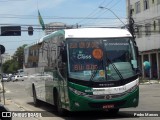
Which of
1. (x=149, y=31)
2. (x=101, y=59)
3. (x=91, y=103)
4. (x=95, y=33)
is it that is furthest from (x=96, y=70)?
(x=149, y=31)

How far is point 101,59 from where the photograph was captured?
14984 mm

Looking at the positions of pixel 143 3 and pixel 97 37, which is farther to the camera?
pixel 143 3

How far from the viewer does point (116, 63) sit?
15.0m

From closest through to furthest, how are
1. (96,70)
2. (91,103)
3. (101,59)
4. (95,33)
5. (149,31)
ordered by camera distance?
(91,103), (96,70), (101,59), (95,33), (149,31)

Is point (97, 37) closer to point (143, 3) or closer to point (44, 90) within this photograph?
point (44, 90)

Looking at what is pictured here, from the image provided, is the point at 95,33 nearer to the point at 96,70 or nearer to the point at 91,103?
the point at 96,70

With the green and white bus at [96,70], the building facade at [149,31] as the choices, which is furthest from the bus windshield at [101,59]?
the building facade at [149,31]

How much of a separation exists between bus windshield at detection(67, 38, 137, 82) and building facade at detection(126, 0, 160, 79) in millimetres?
38382

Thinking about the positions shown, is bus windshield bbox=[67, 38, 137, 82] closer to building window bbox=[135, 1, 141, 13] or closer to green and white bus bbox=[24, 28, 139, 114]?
green and white bus bbox=[24, 28, 139, 114]

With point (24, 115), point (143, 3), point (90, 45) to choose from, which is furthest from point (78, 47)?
point (143, 3)

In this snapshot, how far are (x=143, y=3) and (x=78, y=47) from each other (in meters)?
45.8

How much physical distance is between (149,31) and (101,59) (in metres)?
43.3

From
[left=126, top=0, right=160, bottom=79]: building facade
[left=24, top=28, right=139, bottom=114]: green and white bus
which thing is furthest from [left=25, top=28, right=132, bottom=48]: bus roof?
[left=126, top=0, right=160, bottom=79]: building facade

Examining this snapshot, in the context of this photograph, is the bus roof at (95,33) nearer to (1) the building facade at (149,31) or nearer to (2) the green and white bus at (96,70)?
(2) the green and white bus at (96,70)
